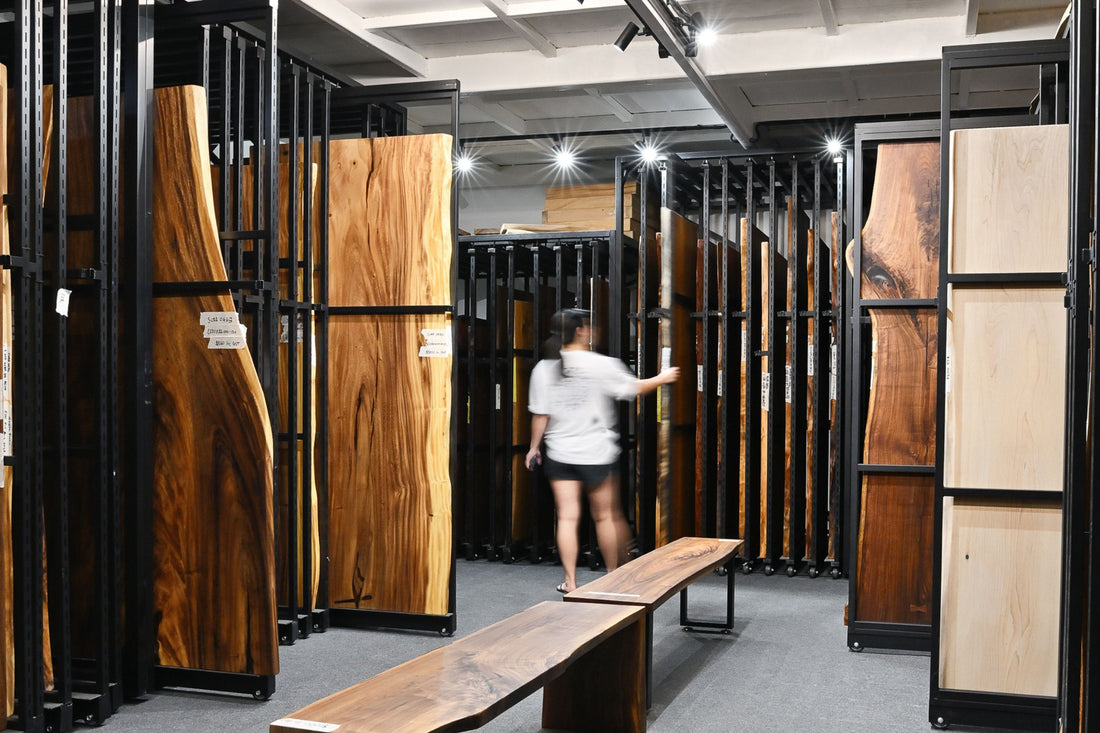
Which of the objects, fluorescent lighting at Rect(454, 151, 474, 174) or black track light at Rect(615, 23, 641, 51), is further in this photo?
fluorescent lighting at Rect(454, 151, 474, 174)

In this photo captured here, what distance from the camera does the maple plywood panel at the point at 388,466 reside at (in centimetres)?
521

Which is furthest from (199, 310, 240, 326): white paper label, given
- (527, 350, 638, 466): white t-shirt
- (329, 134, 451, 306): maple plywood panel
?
(527, 350, 638, 466): white t-shirt

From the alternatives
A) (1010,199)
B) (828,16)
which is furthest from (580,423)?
(828,16)

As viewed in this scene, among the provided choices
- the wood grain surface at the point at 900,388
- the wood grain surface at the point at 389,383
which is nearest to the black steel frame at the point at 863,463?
the wood grain surface at the point at 900,388

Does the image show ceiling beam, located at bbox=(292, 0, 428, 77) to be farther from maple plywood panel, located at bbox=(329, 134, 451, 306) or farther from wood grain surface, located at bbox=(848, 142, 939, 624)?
wood grain surface, located at bbox=(848, 142, 939, 624)

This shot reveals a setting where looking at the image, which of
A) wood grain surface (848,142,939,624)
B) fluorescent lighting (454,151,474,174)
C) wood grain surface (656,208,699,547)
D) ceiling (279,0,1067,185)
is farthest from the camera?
fluorescent lighting (454,151,474,174)

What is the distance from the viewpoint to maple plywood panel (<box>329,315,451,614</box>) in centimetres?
521

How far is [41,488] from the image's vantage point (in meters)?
3.56

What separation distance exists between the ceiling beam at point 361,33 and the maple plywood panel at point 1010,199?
3652 mm

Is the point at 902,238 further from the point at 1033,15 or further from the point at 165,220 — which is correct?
the point at 165,220

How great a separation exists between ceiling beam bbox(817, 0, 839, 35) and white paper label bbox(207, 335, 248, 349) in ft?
12.8

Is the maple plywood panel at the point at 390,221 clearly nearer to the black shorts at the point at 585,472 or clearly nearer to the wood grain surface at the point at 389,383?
the wood grain surface at the point at 389,383

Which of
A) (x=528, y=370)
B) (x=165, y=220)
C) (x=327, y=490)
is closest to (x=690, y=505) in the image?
(x=528, y=370)

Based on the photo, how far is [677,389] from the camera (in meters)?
7.21
